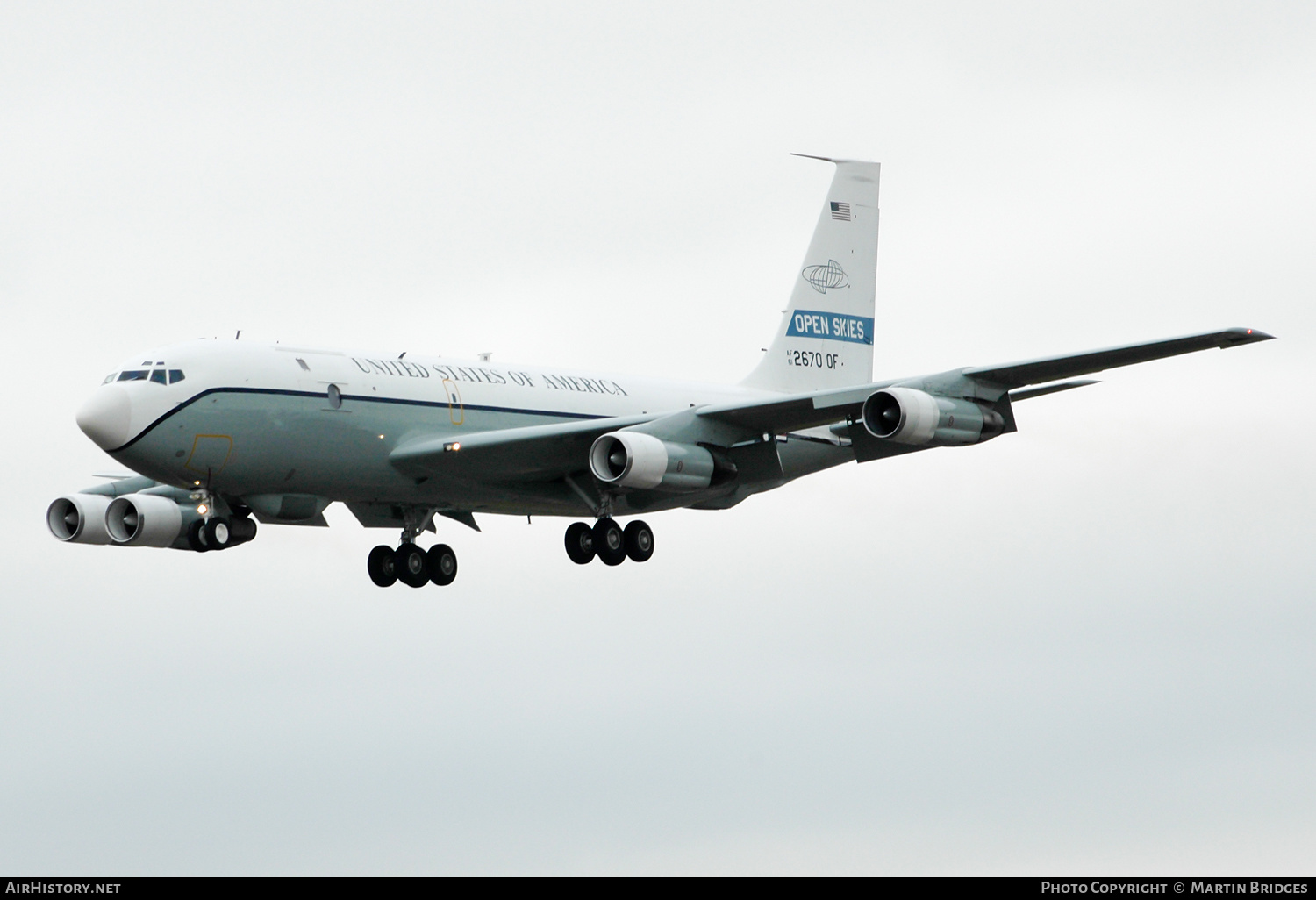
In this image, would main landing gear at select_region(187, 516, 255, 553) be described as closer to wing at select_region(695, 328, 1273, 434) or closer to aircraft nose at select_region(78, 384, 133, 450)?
aircraft nose at select_region(78, 384, 133, 450)

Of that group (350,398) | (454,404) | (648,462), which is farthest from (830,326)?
(350,398)

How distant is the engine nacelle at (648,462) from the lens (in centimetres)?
3903

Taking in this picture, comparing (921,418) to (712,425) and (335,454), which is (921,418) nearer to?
(712,425)

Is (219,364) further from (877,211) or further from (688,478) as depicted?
(877,211)

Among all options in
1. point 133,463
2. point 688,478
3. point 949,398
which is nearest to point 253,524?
Result: point 133,463

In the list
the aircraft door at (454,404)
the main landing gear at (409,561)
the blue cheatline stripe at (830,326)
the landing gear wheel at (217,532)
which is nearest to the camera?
the landing gear wheel at (217,532)

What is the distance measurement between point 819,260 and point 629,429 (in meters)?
13.7

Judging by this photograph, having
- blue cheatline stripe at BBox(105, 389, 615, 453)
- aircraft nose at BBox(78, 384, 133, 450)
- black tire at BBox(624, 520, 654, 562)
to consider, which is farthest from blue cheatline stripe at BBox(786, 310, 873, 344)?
aircraft nose at BBox(78, 384, 133, 450)

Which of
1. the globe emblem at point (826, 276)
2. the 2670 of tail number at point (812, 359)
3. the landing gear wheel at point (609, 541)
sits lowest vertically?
the landing gear wheel at point (609, 541)

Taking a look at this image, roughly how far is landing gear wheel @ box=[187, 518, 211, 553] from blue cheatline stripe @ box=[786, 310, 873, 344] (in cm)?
1774

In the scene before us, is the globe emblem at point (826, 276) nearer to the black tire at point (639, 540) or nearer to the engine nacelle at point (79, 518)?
the black tire at point (639, 540)

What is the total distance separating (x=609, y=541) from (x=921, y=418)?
8.65 m

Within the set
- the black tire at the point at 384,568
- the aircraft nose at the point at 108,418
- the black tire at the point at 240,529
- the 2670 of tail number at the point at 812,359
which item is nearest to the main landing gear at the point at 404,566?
the black tire at the point at 384,568

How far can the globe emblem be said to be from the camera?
5159cm
